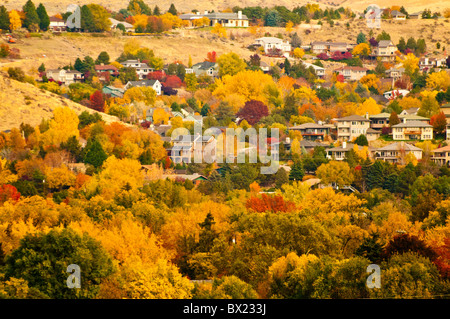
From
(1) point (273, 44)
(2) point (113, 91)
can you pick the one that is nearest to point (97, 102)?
(2) point (113, 91)

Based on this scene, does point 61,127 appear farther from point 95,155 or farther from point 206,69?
point 206,69

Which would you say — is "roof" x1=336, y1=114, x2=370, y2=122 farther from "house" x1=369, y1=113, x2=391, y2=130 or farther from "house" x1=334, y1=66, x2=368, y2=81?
"house" x1=334, y1=66, x2=368, y2=81

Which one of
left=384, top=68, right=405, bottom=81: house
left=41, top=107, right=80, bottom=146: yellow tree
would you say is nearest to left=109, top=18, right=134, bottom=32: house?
left=384, top=68, right=405, bottom=81: house

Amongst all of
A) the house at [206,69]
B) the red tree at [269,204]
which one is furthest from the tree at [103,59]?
the red tree at [269,204]

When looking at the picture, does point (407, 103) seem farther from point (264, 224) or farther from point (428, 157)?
point (264, 224)

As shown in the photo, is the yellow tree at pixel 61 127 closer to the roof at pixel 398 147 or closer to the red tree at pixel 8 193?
the red tree at pixel 8 193

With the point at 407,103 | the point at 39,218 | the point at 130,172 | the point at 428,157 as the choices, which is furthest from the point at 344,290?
the point at 407,103
